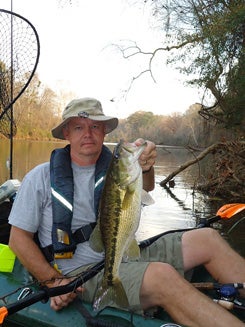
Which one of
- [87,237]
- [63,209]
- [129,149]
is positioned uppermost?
[129,149]

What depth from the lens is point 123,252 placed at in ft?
7.50

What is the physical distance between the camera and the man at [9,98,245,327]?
2.59 meters

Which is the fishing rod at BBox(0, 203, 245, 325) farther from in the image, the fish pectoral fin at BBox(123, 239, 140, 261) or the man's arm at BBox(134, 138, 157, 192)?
the man's arm at BBox(134, 138, 157, 192)

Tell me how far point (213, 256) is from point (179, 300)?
0.66 metres

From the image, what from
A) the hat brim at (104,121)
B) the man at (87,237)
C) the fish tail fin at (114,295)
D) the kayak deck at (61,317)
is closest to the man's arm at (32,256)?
the man at (87,237)

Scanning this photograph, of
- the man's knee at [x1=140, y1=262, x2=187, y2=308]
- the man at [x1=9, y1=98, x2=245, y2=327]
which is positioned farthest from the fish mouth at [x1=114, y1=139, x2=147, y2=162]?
the man's knee at [x1=140, y1=262, x2=187, y2=308]

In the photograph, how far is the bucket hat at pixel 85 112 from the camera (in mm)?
2842

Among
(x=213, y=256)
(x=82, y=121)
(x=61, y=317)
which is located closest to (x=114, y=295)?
(x=61, y=317)

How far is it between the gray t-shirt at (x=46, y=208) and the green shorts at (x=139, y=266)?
4.0 inches

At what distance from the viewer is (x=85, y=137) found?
9.56 feet

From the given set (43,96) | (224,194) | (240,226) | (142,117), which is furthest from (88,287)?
(43,96)

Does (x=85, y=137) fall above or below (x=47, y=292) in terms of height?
above

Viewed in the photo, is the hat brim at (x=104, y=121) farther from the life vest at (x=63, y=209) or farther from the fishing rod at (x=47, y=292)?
the fishing rod at (x=47, y=292)

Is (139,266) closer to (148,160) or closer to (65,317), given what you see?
(65,317)
